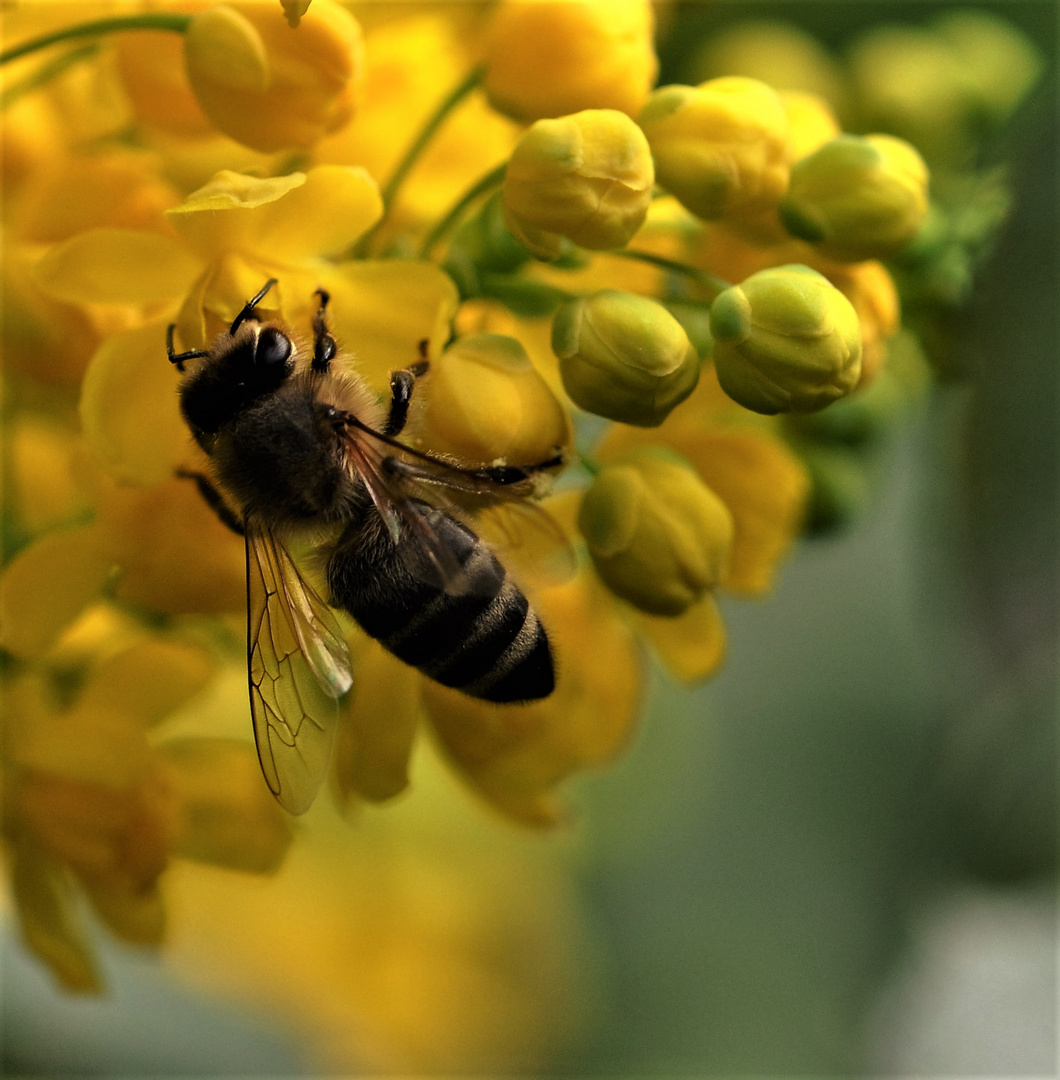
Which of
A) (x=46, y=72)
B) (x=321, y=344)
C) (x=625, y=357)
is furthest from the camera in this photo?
Result: (x=46, y=72)

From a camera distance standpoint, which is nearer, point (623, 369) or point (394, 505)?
point (623, 369)

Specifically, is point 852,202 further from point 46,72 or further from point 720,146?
point 46,72

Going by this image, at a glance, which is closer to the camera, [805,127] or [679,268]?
[679,268]

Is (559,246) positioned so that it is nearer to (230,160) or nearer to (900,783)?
(230,160)

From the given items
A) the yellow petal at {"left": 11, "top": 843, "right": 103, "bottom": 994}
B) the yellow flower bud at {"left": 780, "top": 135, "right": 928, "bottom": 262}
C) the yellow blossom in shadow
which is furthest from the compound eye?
the yellow blossom in shadow

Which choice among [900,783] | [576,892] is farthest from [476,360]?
[576,892]

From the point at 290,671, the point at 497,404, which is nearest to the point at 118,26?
the point at 497,404
